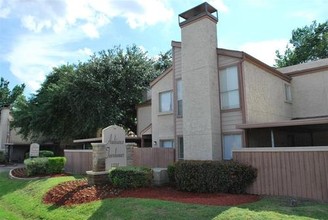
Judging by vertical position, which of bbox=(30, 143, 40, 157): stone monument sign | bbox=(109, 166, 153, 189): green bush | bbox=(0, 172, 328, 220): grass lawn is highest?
bbox=(30, 143, 40, 157): stone monument sign

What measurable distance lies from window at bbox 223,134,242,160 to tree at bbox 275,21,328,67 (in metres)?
27.1

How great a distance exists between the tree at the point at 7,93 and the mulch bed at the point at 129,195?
47375 mm

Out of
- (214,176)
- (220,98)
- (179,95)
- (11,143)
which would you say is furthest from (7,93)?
(214,176)

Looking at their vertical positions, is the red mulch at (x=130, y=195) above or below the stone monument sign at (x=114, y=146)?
below

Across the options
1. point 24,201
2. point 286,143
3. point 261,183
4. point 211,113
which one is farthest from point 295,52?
point 24,201

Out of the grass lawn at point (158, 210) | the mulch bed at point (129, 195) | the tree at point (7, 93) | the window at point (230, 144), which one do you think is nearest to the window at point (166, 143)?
the window at point (230, 144)

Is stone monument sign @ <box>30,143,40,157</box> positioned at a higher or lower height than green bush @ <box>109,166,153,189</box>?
higher

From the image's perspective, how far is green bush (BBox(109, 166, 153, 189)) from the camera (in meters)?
13.4

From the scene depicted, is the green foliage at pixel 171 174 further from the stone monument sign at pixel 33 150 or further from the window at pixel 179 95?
the stone monument sign at pixel 33 150

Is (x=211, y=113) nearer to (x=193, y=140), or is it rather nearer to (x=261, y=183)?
(x=193, y=140)

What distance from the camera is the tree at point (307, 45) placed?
38.1m

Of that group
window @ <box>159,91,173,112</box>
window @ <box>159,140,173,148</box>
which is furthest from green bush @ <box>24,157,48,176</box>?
window @ <box>159,91,173,112</box>

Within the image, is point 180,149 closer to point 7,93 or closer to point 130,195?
point 130,195

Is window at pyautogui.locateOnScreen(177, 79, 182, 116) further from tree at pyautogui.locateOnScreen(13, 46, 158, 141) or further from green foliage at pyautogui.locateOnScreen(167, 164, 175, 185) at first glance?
tree at pyautogui.locateOnScreen(13, 46, 158, 141)
